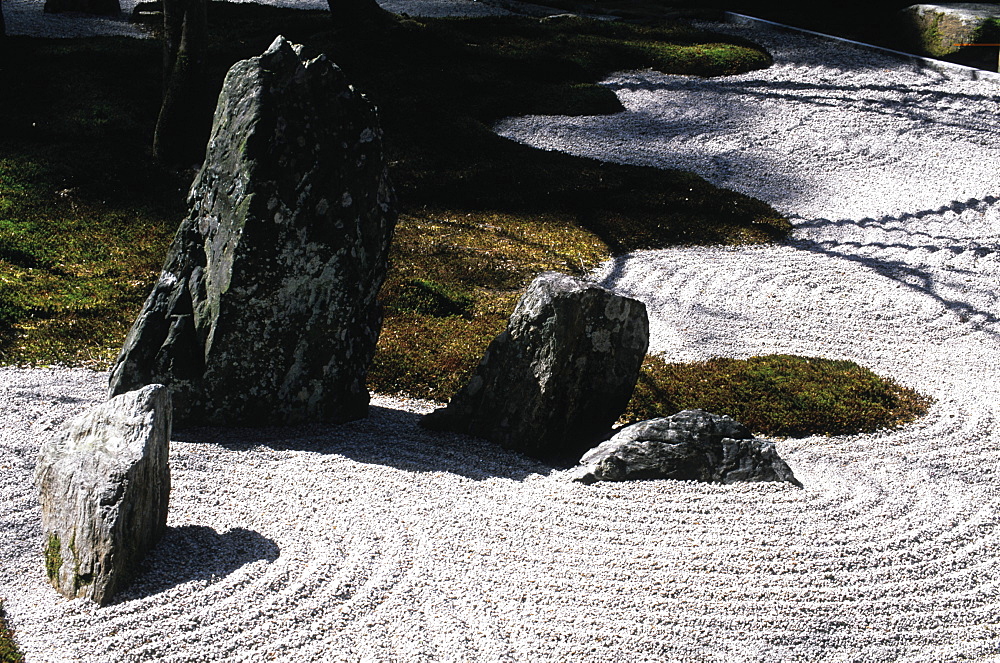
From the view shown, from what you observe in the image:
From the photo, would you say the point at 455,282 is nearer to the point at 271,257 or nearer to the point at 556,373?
the point at 556,373

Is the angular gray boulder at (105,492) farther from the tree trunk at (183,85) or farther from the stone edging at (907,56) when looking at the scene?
the stone edging at (907,56)

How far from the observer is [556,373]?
5434 millimetres

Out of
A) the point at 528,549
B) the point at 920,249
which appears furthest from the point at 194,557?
the point at 920,249

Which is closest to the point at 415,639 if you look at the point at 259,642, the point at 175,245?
the point at 259,642

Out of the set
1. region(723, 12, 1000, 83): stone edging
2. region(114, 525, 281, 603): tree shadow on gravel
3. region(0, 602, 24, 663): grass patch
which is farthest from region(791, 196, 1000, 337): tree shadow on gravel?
region(0, 602, 24, 663): grass patch

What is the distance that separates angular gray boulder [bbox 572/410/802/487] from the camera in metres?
5.08

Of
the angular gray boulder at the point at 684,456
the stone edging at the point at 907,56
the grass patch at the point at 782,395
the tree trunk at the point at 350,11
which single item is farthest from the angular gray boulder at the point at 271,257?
the stone edging at the point at 907,56

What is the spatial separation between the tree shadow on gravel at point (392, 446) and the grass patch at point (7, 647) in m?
1.67

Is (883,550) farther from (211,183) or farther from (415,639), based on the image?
(211,183)

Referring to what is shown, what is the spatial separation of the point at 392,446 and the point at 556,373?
1.05 meters

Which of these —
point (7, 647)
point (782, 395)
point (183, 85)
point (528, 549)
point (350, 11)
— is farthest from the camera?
point (350, 11)

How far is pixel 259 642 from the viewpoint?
12.3 feet

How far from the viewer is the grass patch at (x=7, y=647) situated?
3.59 meters

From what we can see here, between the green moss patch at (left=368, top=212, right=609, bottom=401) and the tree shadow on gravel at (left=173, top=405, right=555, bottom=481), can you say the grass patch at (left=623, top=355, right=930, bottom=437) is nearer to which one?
the tree shadow on gravel at (left=173, top=405, right=555, bottom=481)
